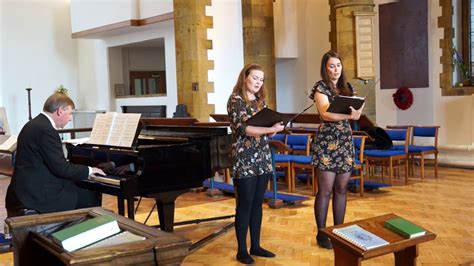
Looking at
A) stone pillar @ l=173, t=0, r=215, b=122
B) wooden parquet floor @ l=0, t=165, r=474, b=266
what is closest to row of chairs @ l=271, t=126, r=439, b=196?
wooden parquet floor @ l=0, t=165, r=474, b=266

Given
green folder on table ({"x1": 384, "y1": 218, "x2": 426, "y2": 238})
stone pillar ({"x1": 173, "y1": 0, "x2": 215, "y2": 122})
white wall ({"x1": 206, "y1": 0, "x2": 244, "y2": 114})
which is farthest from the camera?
white wall ({"x1": 206, "y1": 0, "x2": 244, "y2": 114})

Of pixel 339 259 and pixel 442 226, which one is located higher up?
pixel 339 259

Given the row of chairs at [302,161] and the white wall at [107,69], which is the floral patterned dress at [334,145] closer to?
the row of chairs at [302,161]

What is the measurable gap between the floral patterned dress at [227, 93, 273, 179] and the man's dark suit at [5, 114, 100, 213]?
1025 millimetres

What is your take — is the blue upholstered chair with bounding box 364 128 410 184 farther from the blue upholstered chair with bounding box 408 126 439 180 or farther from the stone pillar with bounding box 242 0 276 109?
the stone pillar with bounding box 242 0 276 109

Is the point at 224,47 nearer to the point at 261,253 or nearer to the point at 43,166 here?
the point at 261,253

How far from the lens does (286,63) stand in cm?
1306

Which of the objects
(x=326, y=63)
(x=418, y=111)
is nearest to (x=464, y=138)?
(x=418, y=111)

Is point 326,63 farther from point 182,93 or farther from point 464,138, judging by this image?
point 464,138

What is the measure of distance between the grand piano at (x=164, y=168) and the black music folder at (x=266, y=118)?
0.60 metres

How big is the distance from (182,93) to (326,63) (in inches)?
211

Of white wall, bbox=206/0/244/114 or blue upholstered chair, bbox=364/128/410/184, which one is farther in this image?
white wall, bbox=206/0/244/114

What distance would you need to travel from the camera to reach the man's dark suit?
3.61 m

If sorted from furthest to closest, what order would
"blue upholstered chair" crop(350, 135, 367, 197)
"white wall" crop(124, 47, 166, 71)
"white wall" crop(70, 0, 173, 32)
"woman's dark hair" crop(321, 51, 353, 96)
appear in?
1. "white wall" crop(124, 47, 166, 71)
2. "white wall" crop(70, 0, 173, 32)
3. "blue upholstered chair" crop(350, 135, 367, 197)
4. "woman's dark hair" crop(321, 51, 353, 96)
